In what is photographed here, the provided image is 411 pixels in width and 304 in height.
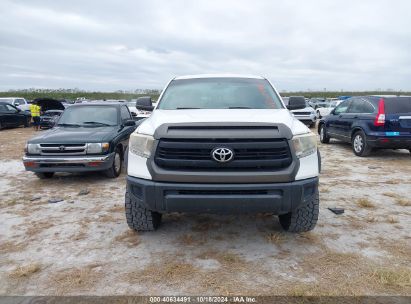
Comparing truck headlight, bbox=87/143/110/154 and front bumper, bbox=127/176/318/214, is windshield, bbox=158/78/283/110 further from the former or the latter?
truck headlight, bbox=87/143/110/154

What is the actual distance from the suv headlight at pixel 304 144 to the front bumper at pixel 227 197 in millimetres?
306

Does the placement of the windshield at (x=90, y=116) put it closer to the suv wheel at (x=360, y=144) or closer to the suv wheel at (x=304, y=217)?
the suv wheel at (x=304, y=217)

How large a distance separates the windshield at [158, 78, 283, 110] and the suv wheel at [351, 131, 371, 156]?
531cm

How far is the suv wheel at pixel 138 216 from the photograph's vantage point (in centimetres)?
367

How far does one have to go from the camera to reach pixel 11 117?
60.3 ft

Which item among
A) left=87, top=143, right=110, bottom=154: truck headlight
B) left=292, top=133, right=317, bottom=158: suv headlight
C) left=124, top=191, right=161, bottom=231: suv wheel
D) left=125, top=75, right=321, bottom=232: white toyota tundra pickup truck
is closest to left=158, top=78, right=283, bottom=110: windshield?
left=125, top=75, right=321, bottom=232: white toyota tundra pickup truck

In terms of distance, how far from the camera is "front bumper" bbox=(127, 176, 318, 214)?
309cm

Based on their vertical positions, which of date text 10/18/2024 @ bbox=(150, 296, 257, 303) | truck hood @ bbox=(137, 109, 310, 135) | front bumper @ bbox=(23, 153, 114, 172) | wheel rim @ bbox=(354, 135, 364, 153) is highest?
truck hood @ bbox=(137, 109, 310, 135)

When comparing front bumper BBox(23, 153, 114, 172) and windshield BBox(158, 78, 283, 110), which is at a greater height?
windshield BBox(158, 78, 283, 110)

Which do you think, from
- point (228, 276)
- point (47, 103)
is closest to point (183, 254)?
point (228, 276)

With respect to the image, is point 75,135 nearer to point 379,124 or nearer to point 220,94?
point 220,94

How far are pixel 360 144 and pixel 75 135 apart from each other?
24.6 ft

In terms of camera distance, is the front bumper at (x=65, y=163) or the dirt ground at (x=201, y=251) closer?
the dirt ground at (x=201, y=251)

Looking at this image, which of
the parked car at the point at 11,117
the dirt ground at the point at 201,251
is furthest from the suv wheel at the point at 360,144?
the parked car at the point at 11,117
